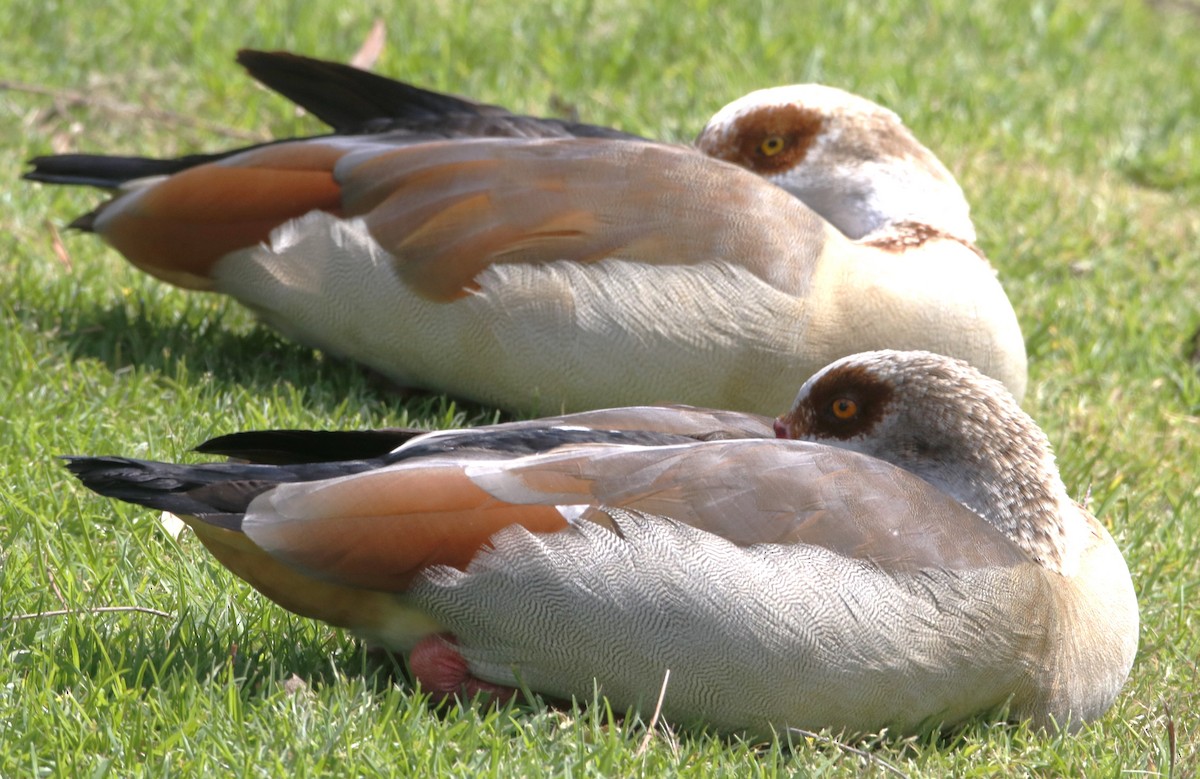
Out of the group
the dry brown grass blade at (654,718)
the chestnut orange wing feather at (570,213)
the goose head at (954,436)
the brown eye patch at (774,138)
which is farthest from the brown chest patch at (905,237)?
the dry brown grass blade at (654,718)

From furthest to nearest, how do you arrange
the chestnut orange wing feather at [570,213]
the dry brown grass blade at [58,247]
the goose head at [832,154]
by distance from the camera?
the dry brown grass blade at [58,247]
the goose head at [832,154]
the chestnut orange wing feather at [570,213]

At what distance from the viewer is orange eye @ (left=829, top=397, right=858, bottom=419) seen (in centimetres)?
393

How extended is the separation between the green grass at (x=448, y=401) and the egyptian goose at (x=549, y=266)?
0.92 feet

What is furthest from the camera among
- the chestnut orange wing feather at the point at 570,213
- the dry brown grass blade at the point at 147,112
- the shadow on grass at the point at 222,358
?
the dry brown grass blade at the point at 147,112

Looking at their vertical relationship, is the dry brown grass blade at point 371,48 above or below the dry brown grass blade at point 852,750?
above

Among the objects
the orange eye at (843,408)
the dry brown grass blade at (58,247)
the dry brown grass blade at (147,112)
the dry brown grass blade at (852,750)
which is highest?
the dry brown grass blade at (147,112)

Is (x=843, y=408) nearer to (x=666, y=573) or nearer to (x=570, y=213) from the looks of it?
(x=666, y=573)

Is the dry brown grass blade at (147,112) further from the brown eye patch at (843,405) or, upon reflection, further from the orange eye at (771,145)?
the brown eye patch at (843,405)

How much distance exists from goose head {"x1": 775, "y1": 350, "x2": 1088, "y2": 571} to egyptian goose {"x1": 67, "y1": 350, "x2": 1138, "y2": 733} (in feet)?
0.34

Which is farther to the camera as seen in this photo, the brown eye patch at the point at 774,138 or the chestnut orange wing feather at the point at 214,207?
the brown eye patch at the point at 774,138

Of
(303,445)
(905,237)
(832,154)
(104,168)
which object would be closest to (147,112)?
(104,168)

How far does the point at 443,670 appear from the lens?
353 cm

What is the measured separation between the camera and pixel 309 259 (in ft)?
17.5

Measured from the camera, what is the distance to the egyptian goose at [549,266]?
5.13 metres
